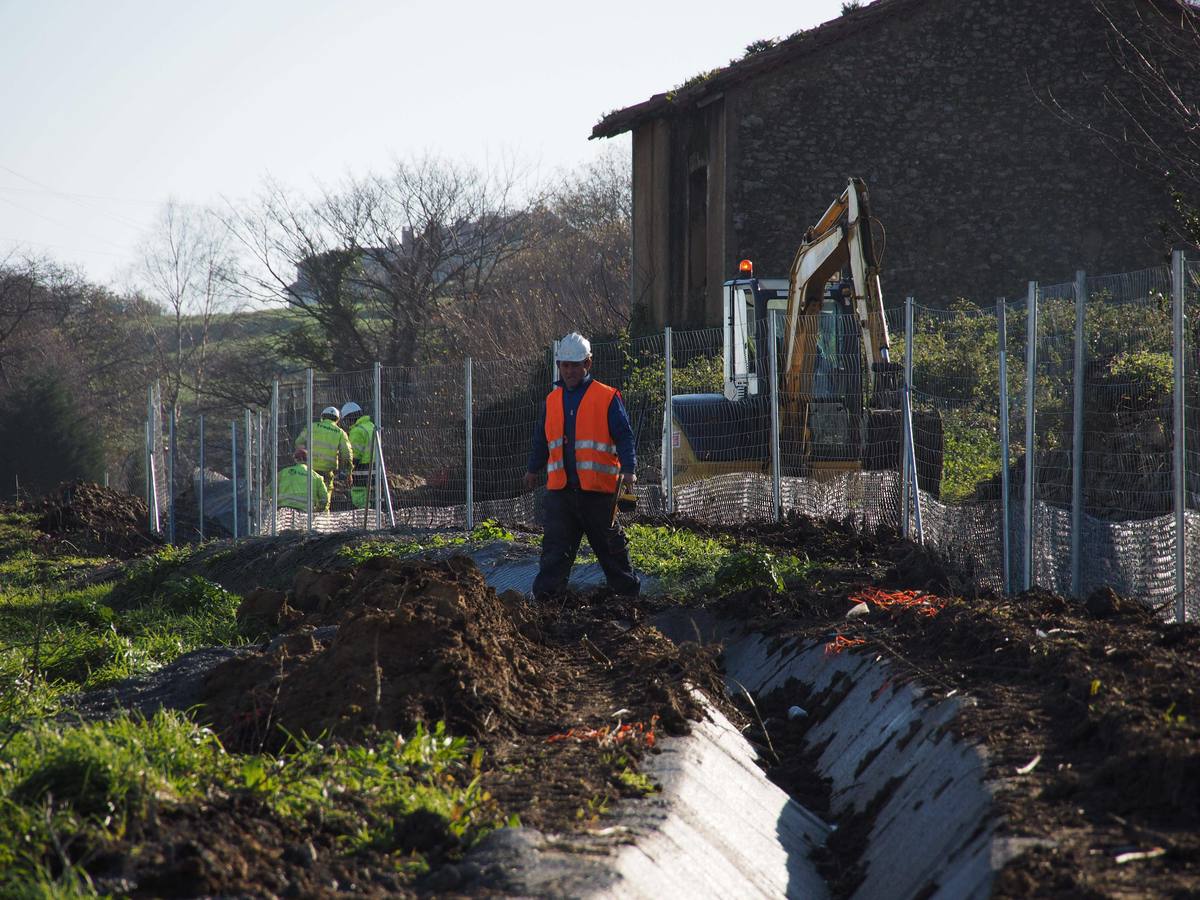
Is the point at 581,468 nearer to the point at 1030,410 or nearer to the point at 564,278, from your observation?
the point at 1030,410

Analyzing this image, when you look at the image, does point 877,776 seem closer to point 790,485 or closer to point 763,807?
point 763,807

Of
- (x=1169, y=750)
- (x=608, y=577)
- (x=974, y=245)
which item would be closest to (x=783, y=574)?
(x=608, y=577)

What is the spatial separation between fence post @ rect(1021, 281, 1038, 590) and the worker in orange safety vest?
2.80m

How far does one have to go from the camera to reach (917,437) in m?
13.1

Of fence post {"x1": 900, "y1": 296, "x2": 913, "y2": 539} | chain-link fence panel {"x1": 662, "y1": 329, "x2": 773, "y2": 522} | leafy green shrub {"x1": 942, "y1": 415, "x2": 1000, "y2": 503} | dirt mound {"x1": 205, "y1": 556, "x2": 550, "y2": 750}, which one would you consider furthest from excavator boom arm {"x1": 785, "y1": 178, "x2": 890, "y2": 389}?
dirt mound {"x1": 205, "y1": 556, "x2": 550, "y2": 750}

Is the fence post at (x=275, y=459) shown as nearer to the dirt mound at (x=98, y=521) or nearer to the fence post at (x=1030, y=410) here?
the dirt mound at (x=98, y=521)

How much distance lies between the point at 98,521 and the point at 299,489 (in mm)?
8727

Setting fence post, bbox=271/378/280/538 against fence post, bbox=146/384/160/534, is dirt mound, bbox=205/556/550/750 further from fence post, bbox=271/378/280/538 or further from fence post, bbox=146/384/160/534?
fence post, bbox=146/384/160/534

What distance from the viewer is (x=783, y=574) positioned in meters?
10.7

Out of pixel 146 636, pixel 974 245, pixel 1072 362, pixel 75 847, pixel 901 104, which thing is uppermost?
pixel 901 104

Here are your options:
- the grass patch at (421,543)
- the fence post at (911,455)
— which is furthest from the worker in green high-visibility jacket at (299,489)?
the fence post at (911,455)

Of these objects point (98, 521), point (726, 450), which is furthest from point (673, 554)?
point (98, 521)

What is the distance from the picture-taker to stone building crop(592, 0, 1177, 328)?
25.8m

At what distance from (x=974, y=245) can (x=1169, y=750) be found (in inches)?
899
